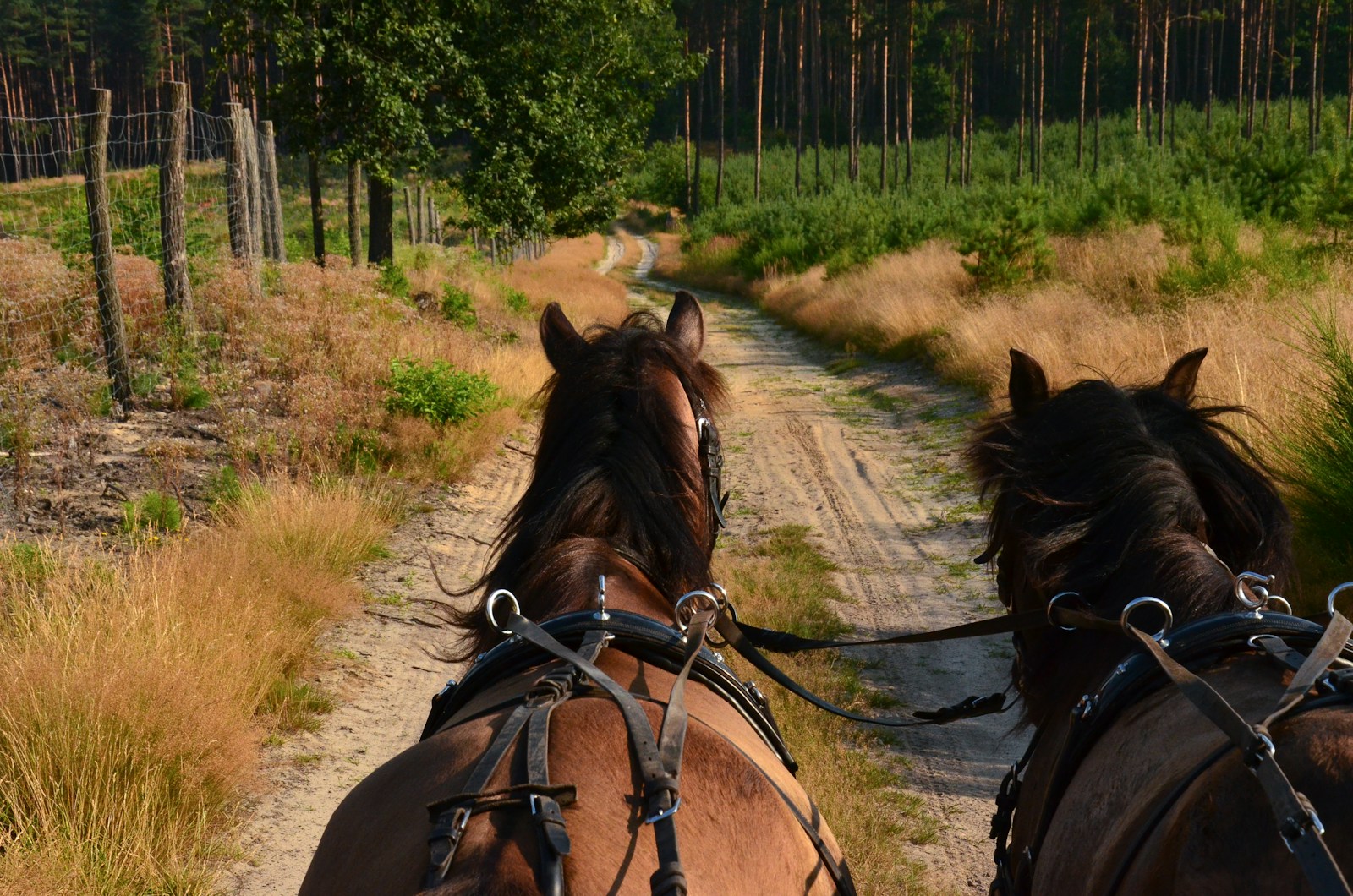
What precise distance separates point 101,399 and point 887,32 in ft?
141

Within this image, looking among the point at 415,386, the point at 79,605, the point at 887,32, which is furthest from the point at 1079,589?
the point at 887,32

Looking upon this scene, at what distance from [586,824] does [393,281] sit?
541 inches

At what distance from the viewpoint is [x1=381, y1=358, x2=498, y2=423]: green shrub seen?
29.3ft

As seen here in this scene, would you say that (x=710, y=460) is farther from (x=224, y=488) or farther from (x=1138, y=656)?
(x=224, y=488)

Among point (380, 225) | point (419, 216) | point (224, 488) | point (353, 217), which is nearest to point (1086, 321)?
point (224, 488)

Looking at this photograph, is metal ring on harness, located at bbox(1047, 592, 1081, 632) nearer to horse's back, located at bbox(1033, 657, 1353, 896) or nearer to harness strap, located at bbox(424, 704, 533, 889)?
horse's back, located at bbox(1033, 657, 1353, 896)

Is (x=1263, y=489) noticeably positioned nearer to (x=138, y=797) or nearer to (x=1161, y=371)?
(x=138, y=797)

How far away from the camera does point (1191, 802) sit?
5.06 feet

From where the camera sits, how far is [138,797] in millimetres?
3516

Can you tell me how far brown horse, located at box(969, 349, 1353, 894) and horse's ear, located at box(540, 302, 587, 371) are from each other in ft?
3.73

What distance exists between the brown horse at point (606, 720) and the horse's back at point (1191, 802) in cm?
48

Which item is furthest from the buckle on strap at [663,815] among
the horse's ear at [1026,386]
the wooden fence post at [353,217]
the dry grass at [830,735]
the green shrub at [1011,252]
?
the wooden fence post at [353,217]

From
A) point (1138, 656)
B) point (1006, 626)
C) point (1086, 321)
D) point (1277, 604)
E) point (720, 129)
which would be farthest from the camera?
point (720, 129)

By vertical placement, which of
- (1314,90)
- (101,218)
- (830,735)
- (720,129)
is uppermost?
(720,129)
